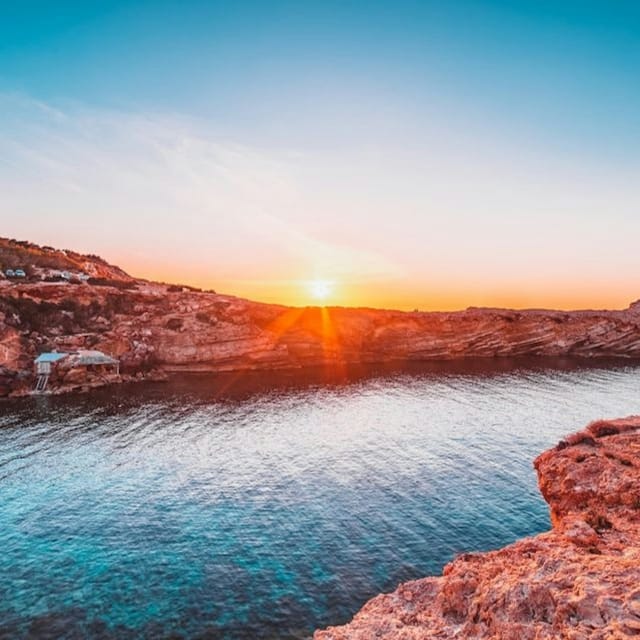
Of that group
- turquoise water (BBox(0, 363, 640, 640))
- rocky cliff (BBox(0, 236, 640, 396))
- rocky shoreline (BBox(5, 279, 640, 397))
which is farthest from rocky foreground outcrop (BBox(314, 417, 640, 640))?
rocky cliff (BBox(0, 236, 640, 396))

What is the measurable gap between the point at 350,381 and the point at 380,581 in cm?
6827

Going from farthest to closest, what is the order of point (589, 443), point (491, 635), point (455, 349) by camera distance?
point (455, 349)
point (589, 443)
point (491, 635)

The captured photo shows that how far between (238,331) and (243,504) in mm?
68552

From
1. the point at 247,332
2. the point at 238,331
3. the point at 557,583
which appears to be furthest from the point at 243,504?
the point at 247,332

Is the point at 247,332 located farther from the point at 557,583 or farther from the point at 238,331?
the point at 557,583

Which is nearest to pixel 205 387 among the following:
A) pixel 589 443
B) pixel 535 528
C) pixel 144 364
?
pixel 144 364

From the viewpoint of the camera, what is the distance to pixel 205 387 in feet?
278

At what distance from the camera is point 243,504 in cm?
3703

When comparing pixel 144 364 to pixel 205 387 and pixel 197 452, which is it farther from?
pixel 197 452

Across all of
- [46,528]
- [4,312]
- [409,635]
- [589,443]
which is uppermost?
[4,312]

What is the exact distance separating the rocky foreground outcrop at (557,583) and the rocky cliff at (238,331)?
76529 mm

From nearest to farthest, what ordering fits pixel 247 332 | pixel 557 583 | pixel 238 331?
pixel 557 583 < pixel 238 331 < pixel 247 332

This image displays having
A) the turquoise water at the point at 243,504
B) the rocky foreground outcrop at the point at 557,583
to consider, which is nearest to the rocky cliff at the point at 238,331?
the turquoise water at the point at 243,504

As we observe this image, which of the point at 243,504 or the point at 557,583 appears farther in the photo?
the point at 243,504
